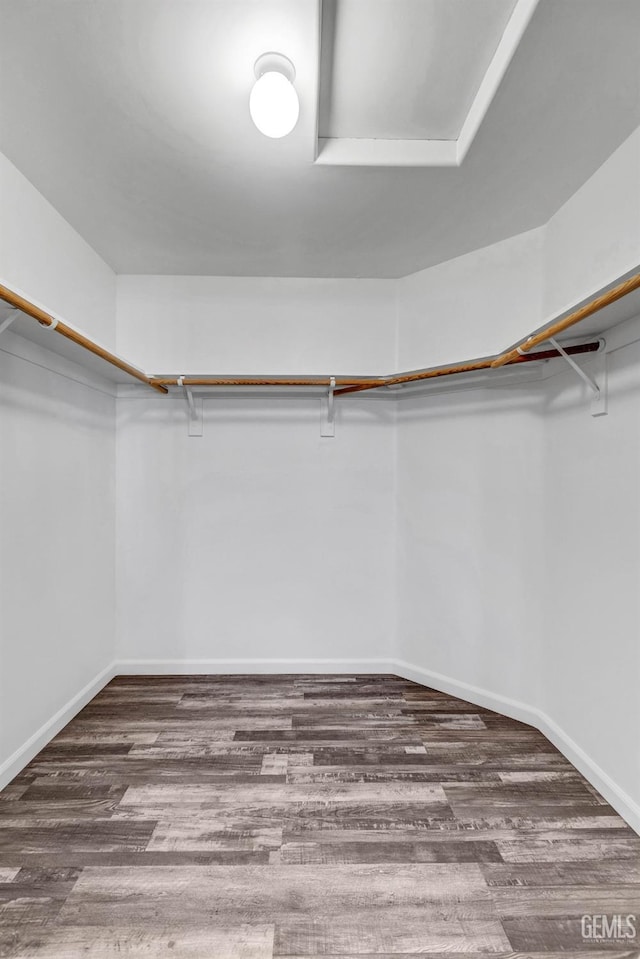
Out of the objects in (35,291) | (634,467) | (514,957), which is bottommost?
(514,957)

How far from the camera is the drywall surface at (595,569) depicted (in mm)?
1866

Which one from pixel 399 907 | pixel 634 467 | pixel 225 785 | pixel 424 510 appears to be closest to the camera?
pixel 399 907

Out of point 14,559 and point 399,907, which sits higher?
point 14,559

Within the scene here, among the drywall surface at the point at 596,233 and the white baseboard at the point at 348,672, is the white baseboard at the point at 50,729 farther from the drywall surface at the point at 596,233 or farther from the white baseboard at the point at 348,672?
the drywall surface at the point at 596,233

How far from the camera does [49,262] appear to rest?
7.38 ft

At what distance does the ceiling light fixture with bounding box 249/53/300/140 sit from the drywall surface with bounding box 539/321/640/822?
4.52ft

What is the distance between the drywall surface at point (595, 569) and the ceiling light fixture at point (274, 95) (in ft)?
4.52

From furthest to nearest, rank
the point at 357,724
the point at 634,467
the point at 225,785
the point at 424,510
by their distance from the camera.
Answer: the point at 424,510
the point at 357,724
the point at 225,785
the point at 634,467

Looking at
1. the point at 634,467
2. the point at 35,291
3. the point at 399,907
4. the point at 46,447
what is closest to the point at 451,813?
the point at 399,907

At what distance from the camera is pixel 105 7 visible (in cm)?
131

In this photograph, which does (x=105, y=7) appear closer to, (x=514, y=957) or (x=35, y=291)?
(x=35, y=291)

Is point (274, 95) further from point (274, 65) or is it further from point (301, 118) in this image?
point (301, 118)

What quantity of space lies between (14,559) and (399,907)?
187cm

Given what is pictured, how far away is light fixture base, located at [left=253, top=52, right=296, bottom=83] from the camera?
4.71 feet
